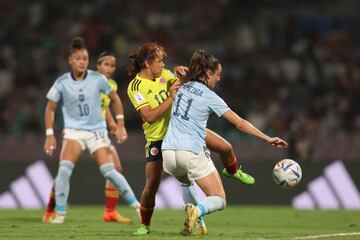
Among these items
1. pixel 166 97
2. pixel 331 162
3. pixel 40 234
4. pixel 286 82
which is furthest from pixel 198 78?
pixel 286 82

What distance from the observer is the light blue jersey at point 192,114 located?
9391 millimetres

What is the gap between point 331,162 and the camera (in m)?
16.4

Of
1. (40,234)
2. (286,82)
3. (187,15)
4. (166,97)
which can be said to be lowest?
(40,234)

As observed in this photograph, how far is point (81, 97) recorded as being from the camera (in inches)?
476

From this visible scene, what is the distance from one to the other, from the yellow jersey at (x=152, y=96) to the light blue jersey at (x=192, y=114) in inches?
15.3

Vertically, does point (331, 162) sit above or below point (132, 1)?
below

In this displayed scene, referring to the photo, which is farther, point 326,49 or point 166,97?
point 326,49

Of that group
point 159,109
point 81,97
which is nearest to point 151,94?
→ point 159,109

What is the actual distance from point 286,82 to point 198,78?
455 inches

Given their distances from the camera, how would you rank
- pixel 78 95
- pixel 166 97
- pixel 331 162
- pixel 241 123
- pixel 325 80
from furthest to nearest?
pixel 325 80 < pixel 331 162 < pixel 78 95 < pixel 166 97 < pixel 241 123

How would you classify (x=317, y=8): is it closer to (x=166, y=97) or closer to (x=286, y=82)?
(x=286, y=82)

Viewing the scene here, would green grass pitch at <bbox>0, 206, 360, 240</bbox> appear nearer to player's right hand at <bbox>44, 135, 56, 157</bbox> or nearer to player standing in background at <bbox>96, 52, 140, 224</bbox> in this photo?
player standing in background at <bbox>96, 52, 140, 224</bbox>

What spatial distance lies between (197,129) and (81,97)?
3.00m

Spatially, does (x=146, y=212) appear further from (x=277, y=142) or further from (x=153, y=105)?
(x=277, y=142)
